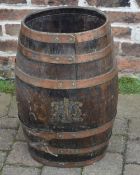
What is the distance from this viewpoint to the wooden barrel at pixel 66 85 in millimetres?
3109

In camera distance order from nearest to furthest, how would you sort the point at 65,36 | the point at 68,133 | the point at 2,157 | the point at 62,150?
the point at 65,36
the point at 68,133
the point at 62,150
the point at 2,157

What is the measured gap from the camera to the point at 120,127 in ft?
13.3

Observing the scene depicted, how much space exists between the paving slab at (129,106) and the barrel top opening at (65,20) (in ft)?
3.38

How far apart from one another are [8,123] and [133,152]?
115 cm

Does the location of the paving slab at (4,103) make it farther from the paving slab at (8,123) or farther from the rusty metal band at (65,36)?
the rusty metal band at (65,36)

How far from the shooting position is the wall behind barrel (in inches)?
170

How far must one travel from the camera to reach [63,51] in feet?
10.1

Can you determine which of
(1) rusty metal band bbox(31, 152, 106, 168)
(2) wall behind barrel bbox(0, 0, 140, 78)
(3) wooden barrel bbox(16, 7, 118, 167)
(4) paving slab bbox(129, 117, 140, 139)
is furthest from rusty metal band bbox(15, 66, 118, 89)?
(2) wall behind barrel bbox(0, 0, 140, 78)

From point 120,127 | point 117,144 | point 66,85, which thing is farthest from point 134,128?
point 66,85

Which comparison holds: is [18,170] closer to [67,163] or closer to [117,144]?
[67,163]

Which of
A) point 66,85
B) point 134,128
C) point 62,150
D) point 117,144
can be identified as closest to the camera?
point 66,85

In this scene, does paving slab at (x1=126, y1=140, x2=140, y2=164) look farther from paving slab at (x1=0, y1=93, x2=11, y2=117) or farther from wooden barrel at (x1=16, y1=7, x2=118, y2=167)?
paving slab at (x1=0, y1=93, x2=11, y2=117)

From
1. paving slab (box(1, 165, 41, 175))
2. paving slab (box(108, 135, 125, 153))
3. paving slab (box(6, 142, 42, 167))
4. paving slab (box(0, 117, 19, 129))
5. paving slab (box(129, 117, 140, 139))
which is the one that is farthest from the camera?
paving slab (box(0, 117, 19, 129))

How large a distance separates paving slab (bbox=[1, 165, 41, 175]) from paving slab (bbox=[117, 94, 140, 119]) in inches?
40.7
